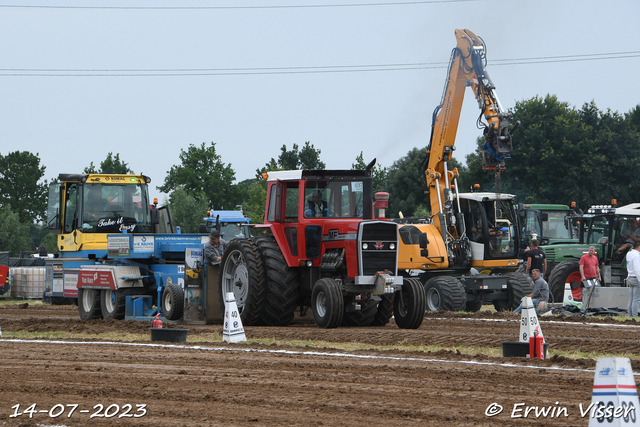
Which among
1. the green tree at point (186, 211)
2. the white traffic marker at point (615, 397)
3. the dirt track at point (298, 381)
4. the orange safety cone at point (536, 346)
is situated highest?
the green tree at point (186, 211)

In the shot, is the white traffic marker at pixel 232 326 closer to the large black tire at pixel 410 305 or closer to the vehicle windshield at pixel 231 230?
the large black tire at pixel 410 305

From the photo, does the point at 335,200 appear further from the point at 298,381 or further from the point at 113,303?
the point at 298,381

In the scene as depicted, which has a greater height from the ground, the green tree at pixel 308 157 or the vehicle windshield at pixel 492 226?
the green tree at pixel 308 157

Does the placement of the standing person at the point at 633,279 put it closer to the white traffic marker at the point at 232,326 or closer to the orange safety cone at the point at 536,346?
the orange safety cone at the point at 536,346

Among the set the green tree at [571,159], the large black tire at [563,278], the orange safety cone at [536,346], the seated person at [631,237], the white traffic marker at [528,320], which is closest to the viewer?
the orange safety cone at [536,346]

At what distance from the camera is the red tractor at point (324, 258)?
44.3ft

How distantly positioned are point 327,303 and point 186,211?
40429 mm

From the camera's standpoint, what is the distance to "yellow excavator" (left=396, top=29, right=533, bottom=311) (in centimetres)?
1852

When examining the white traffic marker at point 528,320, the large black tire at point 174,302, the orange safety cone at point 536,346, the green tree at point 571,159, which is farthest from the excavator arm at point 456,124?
the green tree at point 571,159

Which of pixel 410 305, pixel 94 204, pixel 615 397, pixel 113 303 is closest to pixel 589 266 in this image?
pixel 410 305

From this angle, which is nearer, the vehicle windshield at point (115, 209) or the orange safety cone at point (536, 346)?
the orange safety cone at point (536, 346)

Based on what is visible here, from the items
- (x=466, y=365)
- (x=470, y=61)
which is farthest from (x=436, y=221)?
(x=466, y=365)

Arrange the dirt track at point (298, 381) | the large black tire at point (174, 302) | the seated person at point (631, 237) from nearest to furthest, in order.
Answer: the dirt track at point (298, 381) < the large black tire at point (174, 302) < the seated person at point (631, 237)

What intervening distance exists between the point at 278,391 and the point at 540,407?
7.76 feet
